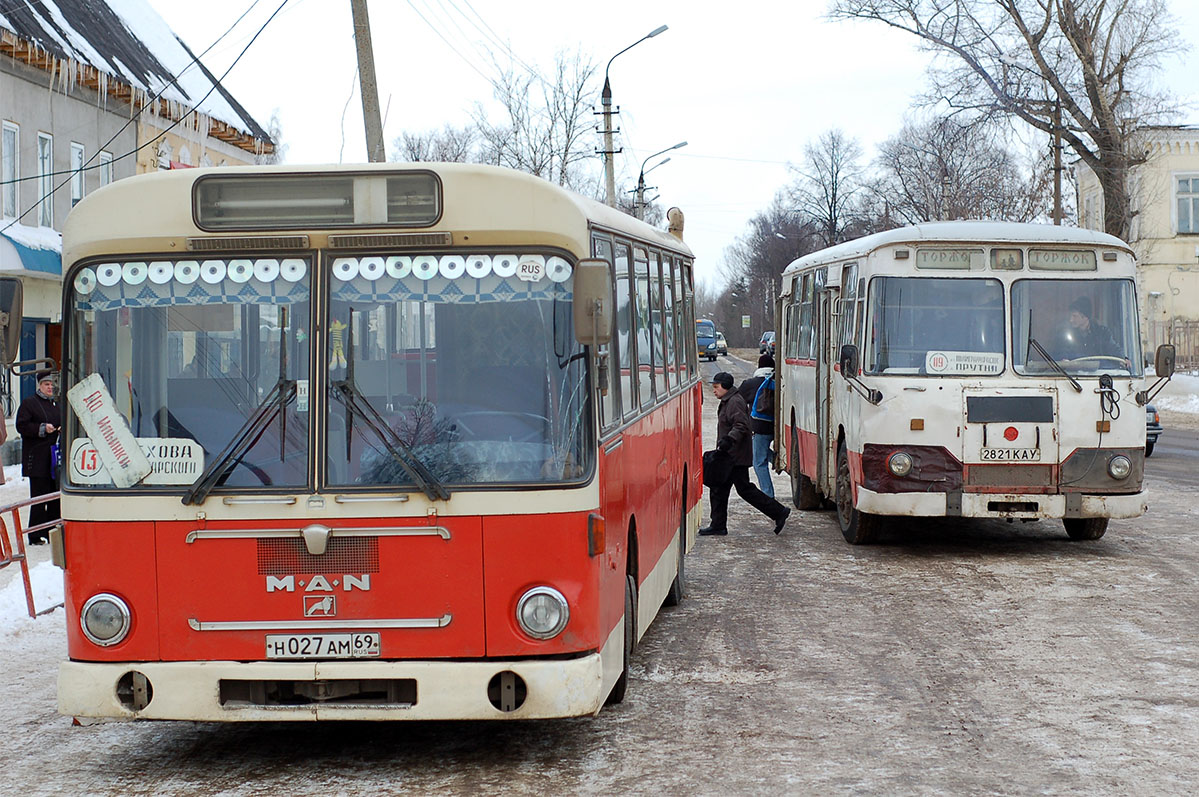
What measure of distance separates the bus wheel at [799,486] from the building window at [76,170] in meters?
16.5

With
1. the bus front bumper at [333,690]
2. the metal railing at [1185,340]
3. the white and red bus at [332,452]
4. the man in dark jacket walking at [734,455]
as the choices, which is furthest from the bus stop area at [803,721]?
the metal railing at [1185,340]

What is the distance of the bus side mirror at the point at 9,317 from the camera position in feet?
21.9

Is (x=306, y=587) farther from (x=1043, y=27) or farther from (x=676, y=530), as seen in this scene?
(x=1043, y=27)

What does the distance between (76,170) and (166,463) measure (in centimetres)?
2424

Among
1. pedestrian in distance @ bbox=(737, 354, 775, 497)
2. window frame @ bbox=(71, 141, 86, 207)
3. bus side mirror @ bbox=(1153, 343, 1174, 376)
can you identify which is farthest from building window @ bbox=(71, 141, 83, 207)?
bus side mirror @ bbox=(1153, 343, 1174, 376)

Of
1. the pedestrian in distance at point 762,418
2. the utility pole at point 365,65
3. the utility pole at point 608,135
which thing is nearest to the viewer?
the utility pole at point 365,65

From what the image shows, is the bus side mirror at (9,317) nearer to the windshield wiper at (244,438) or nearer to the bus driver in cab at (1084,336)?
the windshield wiper at (244,438)

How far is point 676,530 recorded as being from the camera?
1086cm

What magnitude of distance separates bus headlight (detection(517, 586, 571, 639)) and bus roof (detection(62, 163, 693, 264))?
1.43 m

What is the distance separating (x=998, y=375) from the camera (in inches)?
530

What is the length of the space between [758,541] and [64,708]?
9.22 meters

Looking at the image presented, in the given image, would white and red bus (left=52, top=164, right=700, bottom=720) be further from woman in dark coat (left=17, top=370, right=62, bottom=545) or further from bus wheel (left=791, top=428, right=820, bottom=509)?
bus wheel (left=791, top=428, right=820, bottom=509)

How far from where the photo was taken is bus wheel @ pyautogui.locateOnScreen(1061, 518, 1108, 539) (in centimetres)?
1434

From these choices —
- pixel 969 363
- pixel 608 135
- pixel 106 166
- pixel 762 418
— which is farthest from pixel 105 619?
pixel 608 135
